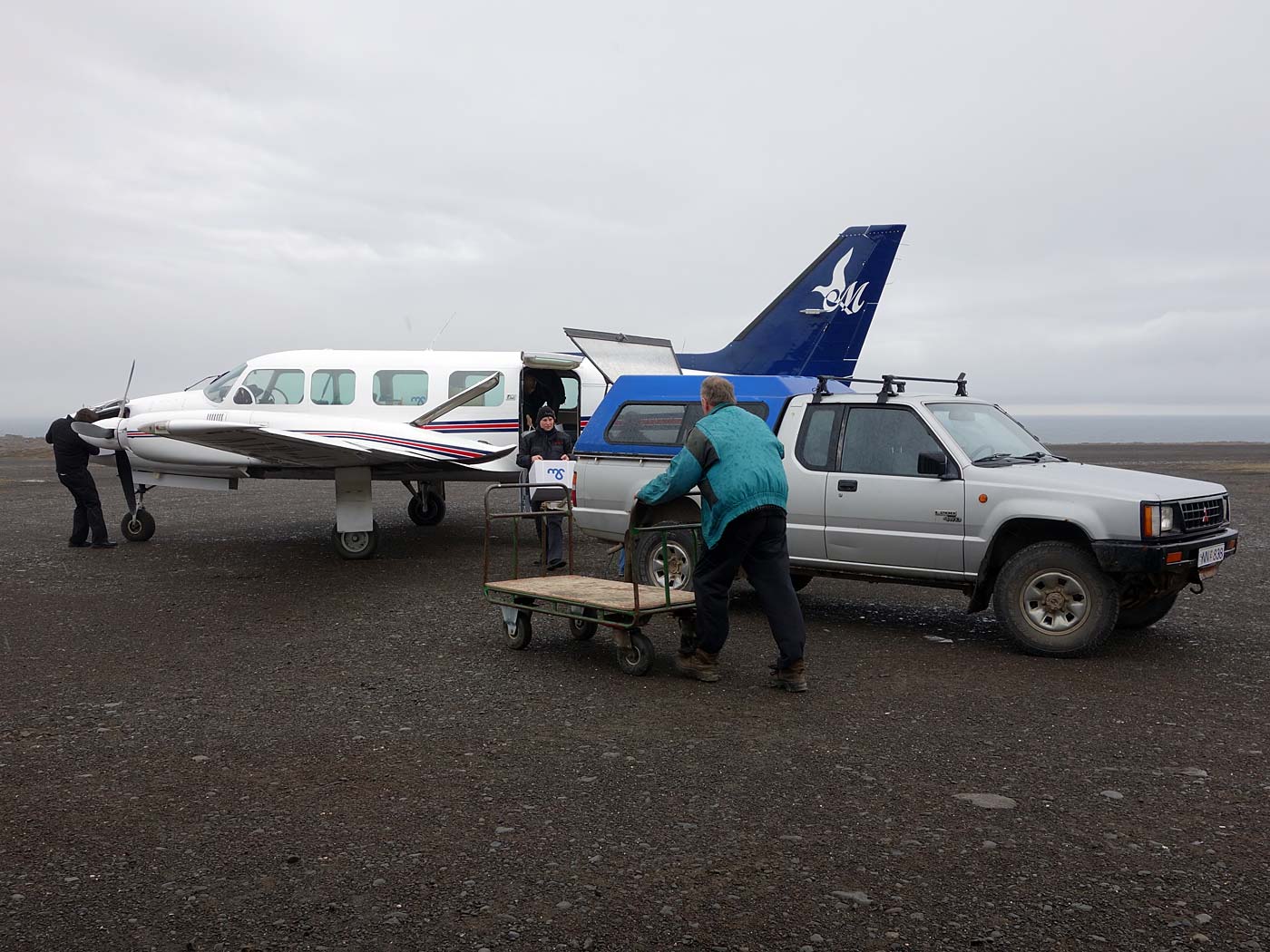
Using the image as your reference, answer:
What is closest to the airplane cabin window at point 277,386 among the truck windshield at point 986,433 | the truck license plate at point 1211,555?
the truck windshield at point 986,433

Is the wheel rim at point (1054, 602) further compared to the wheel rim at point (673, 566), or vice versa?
the wheel rim at point (673, 566)

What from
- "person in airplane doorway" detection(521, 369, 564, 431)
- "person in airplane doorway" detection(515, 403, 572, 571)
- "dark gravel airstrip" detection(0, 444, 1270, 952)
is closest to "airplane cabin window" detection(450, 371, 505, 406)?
"person in airplane doorway" detection(521, 369, 564, 431)

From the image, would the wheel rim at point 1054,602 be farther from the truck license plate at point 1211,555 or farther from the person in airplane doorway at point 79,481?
the person in airplane doorway at point 79,481

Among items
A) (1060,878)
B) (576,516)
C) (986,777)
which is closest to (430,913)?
(1060,878)

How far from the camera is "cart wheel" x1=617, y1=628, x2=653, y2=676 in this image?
7188 millimetres

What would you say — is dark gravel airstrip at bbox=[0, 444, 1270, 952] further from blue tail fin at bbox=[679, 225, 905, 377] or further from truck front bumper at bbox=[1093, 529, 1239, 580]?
blue tail fin at bbox=[679, 225, 905, 377]

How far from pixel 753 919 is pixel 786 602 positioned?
3.12m

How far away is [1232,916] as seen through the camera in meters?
3.70

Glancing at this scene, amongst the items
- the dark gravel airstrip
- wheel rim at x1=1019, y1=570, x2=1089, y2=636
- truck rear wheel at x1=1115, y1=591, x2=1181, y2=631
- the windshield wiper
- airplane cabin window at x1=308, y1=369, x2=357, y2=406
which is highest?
airplane cabin window at x1=308, y1=369, x2=357, y2=406

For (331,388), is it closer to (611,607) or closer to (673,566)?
(673,566)

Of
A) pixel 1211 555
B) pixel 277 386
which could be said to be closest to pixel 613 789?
pixel 1211 555

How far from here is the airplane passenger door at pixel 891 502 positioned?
8133mm

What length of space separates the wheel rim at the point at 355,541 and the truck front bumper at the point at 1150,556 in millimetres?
8619

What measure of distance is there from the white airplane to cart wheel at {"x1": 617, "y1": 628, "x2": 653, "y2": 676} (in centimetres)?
561
